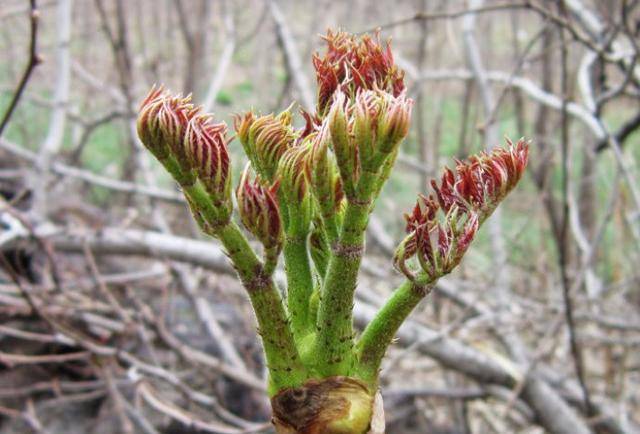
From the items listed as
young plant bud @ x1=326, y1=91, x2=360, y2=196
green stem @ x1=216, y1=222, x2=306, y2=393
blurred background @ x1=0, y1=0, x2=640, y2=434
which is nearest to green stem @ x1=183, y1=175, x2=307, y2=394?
green stem @ x1=216, y1=222, x2=306, y2=393

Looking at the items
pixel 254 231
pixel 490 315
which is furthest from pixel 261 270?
pixel 490 315

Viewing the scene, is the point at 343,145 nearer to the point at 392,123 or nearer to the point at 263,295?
the point at 392,123

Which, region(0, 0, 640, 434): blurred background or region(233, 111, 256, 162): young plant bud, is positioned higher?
region(233, 111, 256, 162): young plant bud

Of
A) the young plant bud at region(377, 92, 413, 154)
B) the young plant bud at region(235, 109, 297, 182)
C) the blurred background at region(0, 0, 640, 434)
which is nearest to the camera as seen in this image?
the young plant bud at region(377, 92, 413, 154)

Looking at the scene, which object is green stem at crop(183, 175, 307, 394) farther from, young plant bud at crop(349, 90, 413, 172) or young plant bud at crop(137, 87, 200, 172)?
young plant bud at crop(349, 90, 413, 172)

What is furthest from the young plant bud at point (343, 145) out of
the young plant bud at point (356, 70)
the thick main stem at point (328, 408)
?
the thick main stem at point (328, 408)

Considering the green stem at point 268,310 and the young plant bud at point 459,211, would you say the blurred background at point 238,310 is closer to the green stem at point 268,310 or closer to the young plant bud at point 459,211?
the young plant bud at point 459,211

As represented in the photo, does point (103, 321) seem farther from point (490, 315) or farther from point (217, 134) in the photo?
point (217, 134)
